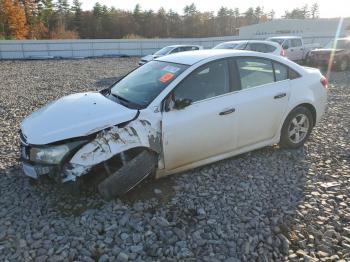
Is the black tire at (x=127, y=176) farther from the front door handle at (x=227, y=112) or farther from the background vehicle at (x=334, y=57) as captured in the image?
the background vehicle at (x=334, y=57)

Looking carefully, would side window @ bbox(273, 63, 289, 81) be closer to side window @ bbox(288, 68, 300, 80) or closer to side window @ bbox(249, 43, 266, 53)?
side window @ bbox(288, 68, 300, 80)

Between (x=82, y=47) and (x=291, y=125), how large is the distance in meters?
27.1

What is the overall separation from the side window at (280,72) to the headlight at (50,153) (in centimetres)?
317

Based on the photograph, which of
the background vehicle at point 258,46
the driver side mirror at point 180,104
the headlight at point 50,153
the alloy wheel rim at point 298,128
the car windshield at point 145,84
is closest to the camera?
the headlight at point 50,153

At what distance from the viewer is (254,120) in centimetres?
473

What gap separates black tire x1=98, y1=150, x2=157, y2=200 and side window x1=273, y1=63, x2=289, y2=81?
232 centimetres

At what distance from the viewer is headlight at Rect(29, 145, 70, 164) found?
3.67 metres

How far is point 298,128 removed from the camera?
213 inches

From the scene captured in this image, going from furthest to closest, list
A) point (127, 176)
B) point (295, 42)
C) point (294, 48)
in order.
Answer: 1. point (295, 42)
2. point (294, 48)
3. point (127, 176)

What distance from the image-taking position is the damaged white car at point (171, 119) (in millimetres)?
3730

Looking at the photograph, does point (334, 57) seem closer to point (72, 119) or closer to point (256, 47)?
point (256, 47)

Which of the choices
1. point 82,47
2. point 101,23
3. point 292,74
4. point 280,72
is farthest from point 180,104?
point 101,23

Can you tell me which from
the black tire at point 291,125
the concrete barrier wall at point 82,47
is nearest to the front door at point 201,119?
the black tire at point 291,125

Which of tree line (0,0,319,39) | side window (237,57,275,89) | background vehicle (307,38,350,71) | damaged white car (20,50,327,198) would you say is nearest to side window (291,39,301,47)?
background vehicle (307,38,350,71)
